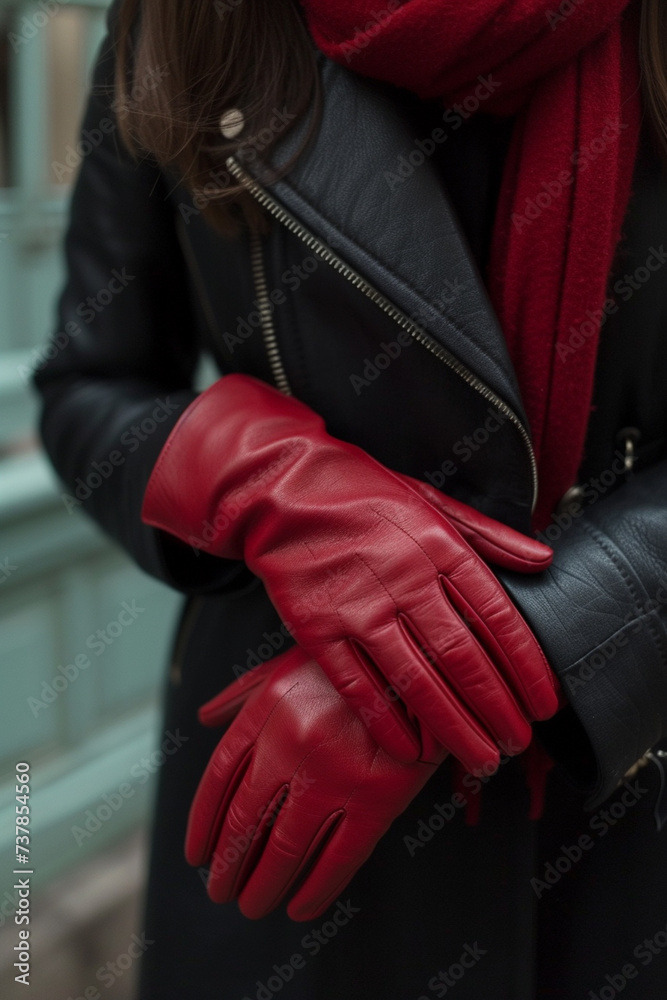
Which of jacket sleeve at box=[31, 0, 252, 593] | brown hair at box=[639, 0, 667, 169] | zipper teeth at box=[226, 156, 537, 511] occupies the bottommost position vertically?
jacket sleeve at box=[31, 0, 252, 593]

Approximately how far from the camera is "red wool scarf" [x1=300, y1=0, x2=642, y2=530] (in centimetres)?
50

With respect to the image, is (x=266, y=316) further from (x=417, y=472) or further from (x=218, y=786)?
(x=218, y=786)

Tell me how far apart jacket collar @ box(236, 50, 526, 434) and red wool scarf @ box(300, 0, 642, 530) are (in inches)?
0.8

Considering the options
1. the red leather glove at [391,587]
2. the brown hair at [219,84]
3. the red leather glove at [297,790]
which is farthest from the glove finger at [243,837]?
the brown hair at [219,84]

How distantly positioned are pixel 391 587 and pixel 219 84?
379 mm

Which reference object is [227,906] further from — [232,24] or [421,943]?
[232,24]

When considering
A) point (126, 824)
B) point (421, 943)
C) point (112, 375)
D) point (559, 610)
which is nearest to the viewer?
point (559, 610)

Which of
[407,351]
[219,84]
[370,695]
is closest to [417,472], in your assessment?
[407,351]

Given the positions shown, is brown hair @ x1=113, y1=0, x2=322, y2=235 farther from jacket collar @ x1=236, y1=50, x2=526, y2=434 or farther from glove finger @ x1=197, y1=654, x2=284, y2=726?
glove finger @ x1=197, y1=654, x2=284, y2=726

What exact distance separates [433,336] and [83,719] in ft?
4.21

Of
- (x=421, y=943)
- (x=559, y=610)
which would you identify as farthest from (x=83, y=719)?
(x=559, y=610)

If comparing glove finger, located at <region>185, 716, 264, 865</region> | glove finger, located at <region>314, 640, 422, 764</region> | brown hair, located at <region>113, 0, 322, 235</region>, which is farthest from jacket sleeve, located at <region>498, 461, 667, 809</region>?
brown hair, located at <region>113, 0, 322, 235</region>

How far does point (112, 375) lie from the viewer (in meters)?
0.78

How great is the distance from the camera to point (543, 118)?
541mm
